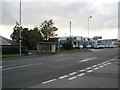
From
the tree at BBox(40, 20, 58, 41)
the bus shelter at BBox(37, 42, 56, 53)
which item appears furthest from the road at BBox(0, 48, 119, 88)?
the tree at BBox(40, 20, 58, 41)

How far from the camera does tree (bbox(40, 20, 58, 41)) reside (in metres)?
84.0

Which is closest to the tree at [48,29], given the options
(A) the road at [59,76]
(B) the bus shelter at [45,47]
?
(B) the bus shelter at [45,47]

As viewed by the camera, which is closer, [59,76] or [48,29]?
[59,76]

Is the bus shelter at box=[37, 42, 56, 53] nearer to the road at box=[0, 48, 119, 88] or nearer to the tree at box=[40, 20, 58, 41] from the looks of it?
the road at box=[0, 48, 119, 88]

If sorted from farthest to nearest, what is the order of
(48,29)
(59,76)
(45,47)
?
(48,29) < (45,47) < (59,76)

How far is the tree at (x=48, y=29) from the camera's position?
84.0 metres

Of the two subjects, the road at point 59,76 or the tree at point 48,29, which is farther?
the tree at point 48,29

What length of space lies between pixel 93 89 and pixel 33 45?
215 feet

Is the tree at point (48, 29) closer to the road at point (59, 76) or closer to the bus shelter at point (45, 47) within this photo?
the bus shelter at point (45, 47)

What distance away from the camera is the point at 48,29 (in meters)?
83.5

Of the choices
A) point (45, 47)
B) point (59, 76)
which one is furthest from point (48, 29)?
point (59, 76)

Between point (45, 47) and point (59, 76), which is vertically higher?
point (45, 47)

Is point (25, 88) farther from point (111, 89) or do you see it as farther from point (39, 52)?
point (39, 52)

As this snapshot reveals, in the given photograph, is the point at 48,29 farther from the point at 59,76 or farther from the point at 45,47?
the point at 59,76
